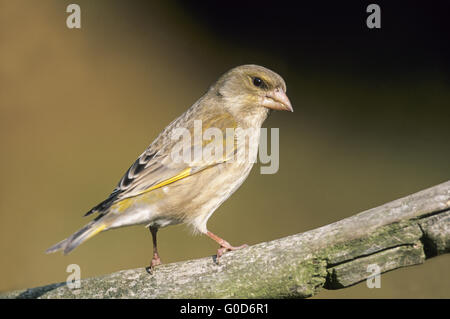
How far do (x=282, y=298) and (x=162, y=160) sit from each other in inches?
39.4

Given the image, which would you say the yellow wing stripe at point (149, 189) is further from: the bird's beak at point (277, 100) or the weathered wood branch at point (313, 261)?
the bird's beak at point (277, 100)

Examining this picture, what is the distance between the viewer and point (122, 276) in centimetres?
239

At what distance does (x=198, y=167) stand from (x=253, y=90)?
64 cm

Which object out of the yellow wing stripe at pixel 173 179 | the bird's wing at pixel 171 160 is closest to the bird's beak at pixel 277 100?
the bird's wing at pixel 171 160

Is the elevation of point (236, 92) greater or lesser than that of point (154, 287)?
greater

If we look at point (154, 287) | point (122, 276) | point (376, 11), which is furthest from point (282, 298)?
point (376, 11)

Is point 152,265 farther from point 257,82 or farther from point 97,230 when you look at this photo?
point 257,82

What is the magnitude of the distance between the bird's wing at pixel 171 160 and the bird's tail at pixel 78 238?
0.42 feet

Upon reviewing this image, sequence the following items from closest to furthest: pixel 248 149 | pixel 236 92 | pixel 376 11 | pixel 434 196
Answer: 1. pixel 434 196
2. pixel 248 149
3. pixel 236 92
4. pixel 376 11

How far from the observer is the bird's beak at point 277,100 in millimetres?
3068

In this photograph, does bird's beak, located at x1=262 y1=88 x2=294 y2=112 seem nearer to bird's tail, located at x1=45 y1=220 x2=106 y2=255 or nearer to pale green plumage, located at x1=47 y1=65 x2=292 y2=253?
pale green plumage, located at x1=47 y1=65 x2=292 y2=253

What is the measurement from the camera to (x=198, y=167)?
2848mm

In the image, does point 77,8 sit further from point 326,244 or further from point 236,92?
point 326,244

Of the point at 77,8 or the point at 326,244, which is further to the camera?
the point at 77,8
